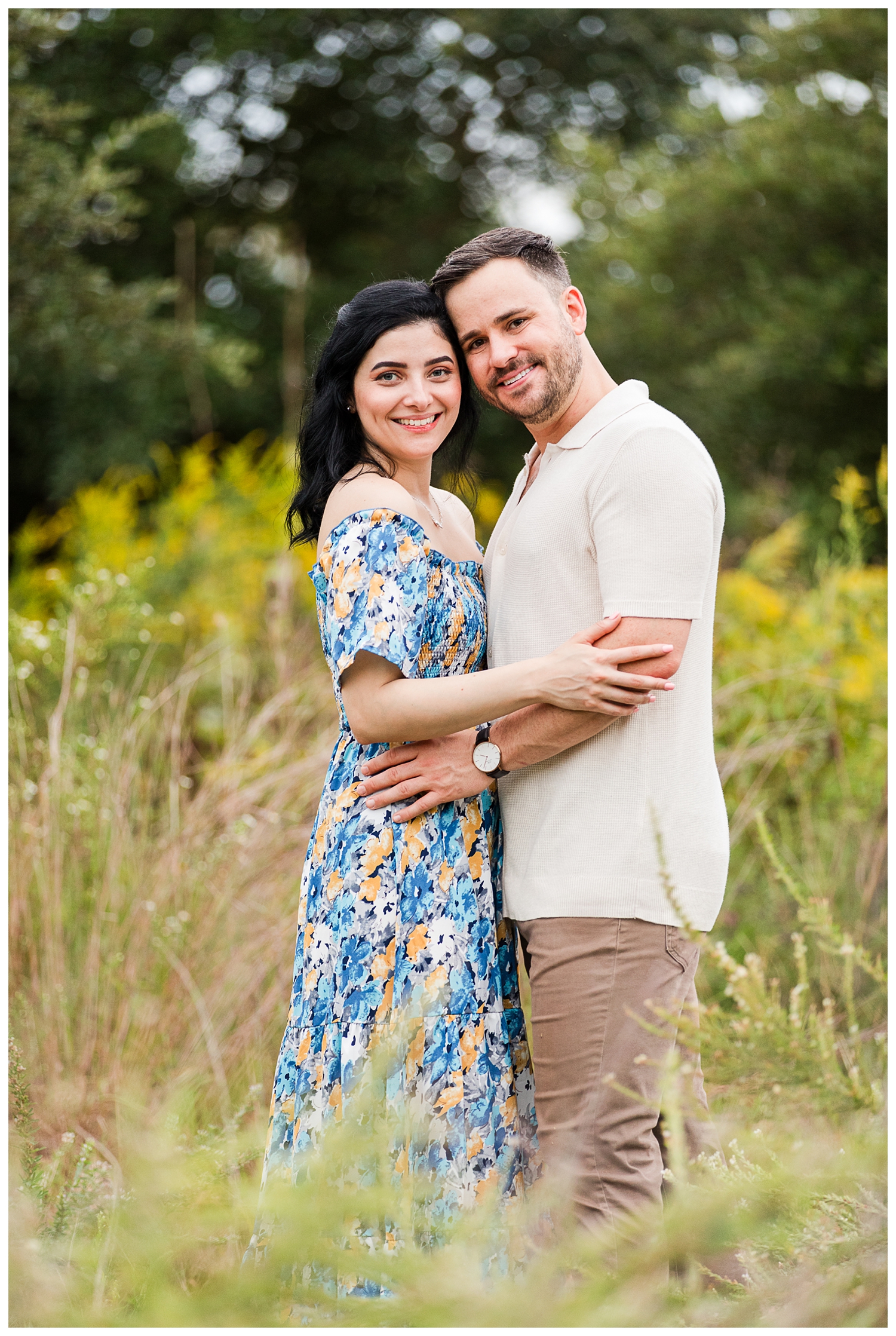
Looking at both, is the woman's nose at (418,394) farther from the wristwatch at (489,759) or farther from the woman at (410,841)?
the wristwatch at (489,759)

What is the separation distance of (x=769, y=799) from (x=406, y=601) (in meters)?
2.70

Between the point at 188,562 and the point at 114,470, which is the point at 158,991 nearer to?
the point at 188,562

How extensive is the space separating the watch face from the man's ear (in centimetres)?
90

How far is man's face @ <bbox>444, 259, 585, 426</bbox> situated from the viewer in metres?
2.31

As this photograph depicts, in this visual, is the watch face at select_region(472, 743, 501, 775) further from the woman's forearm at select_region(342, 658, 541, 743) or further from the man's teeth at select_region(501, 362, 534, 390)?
the man's teeth at select_region(501, 362, 534, 390)

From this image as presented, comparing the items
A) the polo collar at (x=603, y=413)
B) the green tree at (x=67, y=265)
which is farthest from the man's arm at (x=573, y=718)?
the green tree at (x=67, y=265)

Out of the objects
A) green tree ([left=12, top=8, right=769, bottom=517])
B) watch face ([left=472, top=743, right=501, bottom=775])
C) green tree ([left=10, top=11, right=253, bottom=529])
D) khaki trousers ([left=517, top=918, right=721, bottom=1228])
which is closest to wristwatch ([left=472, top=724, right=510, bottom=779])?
watch face ([left=472, top=743, right=501, bottom=775])

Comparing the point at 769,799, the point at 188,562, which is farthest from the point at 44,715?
the point at 769,799

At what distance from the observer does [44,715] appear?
162 inches

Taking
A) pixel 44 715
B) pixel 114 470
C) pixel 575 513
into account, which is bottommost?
pixel 44 715

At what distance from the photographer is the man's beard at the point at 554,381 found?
231 centimetres

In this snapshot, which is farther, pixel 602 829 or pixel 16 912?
pixel 16 912

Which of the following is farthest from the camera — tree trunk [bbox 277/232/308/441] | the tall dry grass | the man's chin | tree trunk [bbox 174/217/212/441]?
tree trunk [bbox 277/232/308/441]

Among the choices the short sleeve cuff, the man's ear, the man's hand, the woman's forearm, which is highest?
the man's ear
